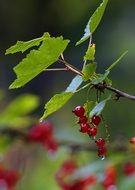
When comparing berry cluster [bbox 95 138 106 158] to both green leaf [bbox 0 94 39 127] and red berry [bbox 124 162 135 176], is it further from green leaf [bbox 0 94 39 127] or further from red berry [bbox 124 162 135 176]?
green leaf [bbox 0 94 39 127]

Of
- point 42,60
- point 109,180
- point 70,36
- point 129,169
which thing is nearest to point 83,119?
point 42,60

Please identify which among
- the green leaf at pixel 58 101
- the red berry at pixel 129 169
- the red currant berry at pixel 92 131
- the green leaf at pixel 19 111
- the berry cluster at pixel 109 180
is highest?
the green leaf at pixel 58 101

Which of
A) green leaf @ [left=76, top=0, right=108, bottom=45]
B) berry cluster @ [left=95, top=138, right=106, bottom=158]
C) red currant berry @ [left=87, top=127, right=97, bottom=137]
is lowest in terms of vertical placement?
berry cluster @ [left=95, top=138, right=106, bottom=158]

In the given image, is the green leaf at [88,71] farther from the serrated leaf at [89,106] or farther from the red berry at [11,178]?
the red berry at [11,178]

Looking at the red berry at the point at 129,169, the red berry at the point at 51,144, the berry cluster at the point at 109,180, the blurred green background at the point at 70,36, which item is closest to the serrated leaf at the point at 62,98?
the berry cluster at the point at 109,180

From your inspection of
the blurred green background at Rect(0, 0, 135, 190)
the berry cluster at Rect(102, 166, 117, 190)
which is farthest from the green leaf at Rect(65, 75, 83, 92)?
the blurred green background at Rect(0, 0, 135, 190)

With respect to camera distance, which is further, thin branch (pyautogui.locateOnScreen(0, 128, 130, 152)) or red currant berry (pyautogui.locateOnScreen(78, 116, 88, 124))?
thin branch (pyautogui.locateOnScreen(0, 128, 130, 152))

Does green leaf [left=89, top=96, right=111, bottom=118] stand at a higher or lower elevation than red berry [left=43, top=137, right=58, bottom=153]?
higher
